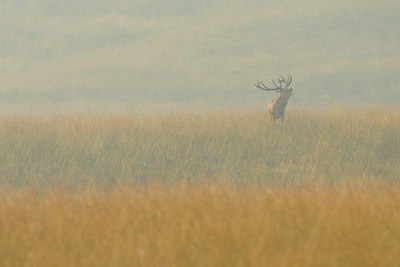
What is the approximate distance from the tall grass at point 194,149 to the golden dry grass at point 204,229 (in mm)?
3662

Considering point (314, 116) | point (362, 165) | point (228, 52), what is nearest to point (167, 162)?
point (362, 165)

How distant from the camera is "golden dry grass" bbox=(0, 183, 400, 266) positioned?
4488mm

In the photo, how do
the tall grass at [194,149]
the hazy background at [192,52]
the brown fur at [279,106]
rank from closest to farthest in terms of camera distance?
the tall grass at [194,149] → the brown fur at [279,106] → the hazy background at [192,52]

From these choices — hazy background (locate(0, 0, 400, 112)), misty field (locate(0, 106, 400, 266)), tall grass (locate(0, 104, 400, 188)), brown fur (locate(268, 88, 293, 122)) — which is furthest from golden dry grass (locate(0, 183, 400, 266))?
hazy background (locate(0, 0, 400, 112))

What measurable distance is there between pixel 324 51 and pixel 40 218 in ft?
98.1

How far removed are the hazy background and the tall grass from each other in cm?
1156

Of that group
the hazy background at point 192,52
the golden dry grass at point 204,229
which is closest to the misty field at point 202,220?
the golden dry grass at point 204,229

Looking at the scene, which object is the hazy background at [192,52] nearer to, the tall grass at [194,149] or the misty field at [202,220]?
the tall grass at [194,149]

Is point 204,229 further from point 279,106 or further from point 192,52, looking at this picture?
point 192,52

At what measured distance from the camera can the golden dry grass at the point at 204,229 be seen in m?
4.49

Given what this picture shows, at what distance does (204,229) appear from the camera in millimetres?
4996

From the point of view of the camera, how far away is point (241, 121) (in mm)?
12867

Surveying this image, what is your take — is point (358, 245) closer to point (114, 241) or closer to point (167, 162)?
point (114, 241)

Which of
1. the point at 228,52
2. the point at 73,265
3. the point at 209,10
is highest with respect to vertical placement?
the point at 209,10
